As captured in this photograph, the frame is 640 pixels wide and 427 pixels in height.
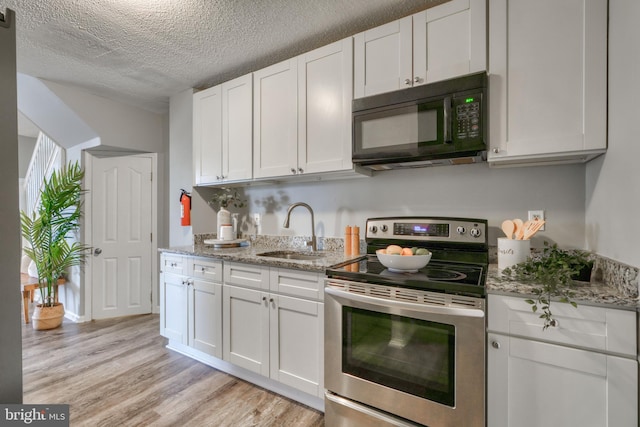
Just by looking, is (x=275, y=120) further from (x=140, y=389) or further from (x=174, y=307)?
(x=140, y=389)

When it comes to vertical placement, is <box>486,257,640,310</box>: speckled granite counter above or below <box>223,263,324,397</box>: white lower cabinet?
above

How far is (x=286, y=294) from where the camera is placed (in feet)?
6.41

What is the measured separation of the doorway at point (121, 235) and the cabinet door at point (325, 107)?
2.56m

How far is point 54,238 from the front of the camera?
3.45 metres

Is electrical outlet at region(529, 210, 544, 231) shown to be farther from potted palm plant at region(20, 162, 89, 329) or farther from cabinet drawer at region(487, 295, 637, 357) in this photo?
potted palm plant at region(20, 162, 89, 329)

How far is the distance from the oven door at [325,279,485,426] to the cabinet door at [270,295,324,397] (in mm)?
117

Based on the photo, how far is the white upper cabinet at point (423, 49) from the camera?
1.65m

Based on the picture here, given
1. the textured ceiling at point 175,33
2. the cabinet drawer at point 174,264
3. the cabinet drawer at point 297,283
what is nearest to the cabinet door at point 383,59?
the textured ceiling at point 175,33

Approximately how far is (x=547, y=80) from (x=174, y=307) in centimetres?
298

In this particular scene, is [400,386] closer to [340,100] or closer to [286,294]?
[286,294]

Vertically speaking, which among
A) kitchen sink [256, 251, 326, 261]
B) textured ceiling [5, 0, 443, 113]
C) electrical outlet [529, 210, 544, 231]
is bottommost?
kitchen sink [256, 251, 326, 261]

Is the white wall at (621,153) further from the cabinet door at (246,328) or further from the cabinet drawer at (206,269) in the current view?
the cabinet drawer at (206,269)

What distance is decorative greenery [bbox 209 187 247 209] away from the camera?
297 cm

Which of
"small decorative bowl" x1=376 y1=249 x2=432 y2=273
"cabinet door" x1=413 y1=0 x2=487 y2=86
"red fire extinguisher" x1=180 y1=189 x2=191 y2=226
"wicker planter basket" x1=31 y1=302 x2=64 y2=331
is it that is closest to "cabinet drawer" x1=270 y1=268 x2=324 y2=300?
"small decorative bowl" x1=376 y1=249 x2=432 y2=273
